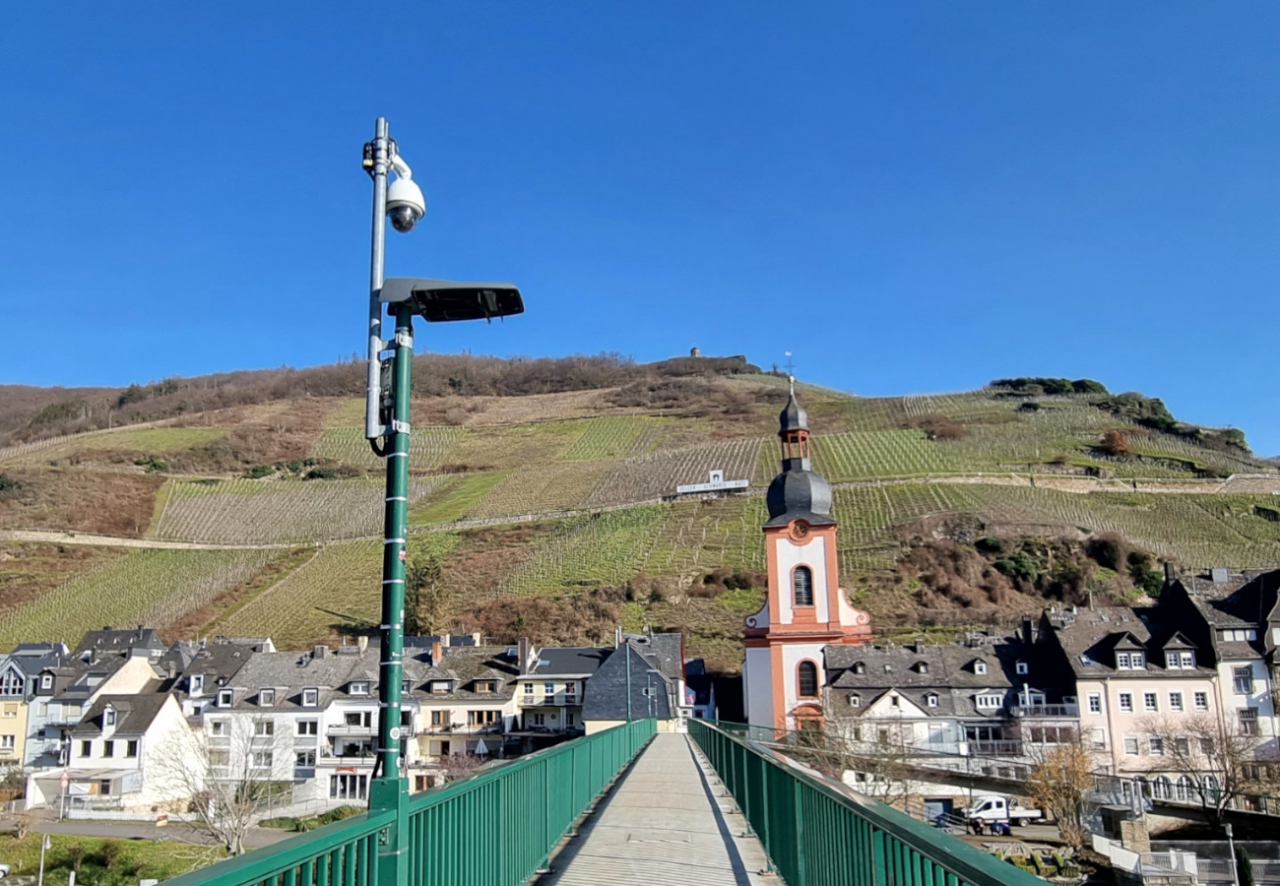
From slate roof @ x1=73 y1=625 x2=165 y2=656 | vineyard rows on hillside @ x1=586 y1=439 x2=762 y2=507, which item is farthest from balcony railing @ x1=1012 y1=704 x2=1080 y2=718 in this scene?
vineyard rows on hillside @ x1=586 y1=439 x2=762 y2=507

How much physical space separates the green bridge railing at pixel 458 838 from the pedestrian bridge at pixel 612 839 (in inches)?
0.4

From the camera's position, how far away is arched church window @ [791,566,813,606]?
173ft

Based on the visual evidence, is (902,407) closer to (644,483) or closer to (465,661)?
(644,483)

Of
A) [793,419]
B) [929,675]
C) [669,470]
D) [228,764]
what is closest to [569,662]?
[228,764]

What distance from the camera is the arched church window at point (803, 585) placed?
173 ft

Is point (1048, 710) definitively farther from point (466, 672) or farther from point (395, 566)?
point (395, 566)

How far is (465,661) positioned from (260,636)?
23874 mm

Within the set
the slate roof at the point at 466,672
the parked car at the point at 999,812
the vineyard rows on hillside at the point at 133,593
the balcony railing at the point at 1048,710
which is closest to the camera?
A: the parked car at the point at 999,812

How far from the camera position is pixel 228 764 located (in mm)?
48969

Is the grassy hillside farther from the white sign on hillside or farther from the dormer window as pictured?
the dormer window

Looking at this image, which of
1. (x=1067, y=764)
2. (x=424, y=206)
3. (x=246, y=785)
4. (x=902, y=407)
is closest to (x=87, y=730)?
(x=246, y=785)

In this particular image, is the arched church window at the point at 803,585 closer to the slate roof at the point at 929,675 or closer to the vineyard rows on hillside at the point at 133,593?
the slate roof at the point at 929,675

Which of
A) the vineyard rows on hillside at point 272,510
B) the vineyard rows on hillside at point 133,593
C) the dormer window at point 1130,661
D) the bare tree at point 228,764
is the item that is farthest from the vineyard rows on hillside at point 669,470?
the dormer window at point 1130,661

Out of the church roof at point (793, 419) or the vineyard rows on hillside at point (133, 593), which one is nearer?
the church roof at point (793, 419)
